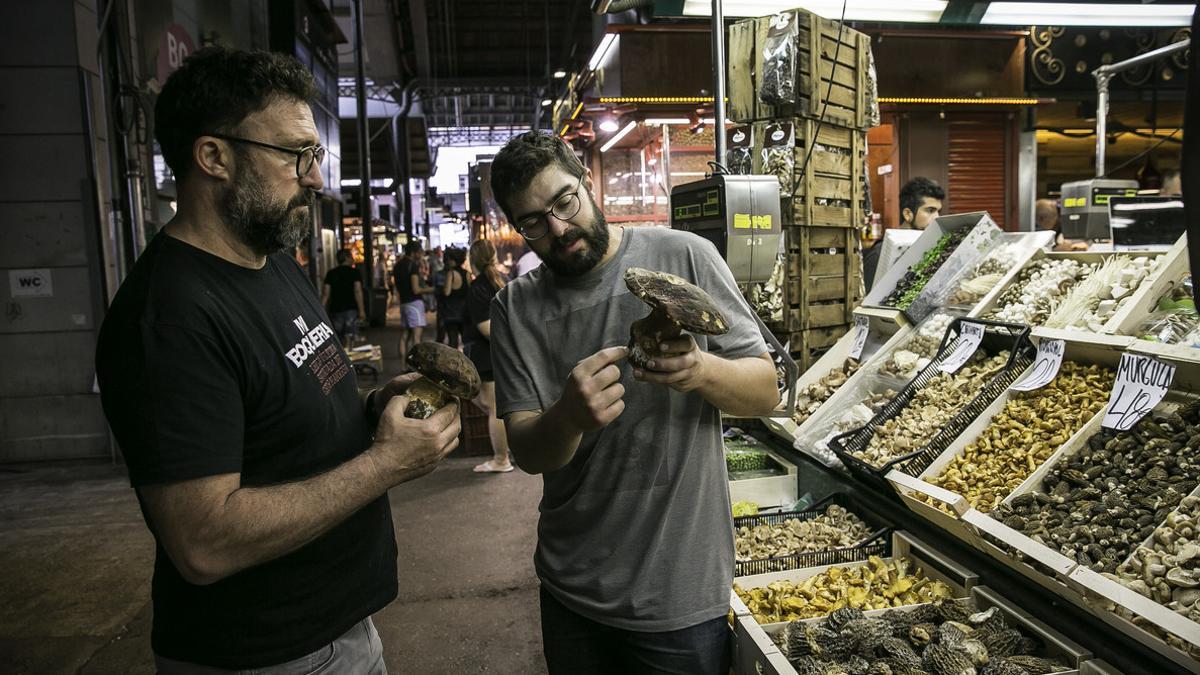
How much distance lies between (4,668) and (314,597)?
316cm

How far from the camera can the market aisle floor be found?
152 inches

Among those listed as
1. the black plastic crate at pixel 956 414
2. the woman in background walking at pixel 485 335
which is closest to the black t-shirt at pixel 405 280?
the woman in background walking at pixel 485 335

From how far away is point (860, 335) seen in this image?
4500mm

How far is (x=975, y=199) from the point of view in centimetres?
1134

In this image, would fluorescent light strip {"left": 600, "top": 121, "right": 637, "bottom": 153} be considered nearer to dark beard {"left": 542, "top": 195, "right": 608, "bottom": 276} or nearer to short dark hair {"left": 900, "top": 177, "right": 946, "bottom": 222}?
short dark hair {"left": 900, "top": 177, "right": 946, "bottom": 222}

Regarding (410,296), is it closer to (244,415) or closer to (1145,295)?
(1145,295)

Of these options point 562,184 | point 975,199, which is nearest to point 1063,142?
point 975,199

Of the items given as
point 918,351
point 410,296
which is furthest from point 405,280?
point 918,351

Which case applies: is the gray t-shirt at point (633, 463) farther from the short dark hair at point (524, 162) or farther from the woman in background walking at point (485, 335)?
the woman in background walking at point (485, 335)

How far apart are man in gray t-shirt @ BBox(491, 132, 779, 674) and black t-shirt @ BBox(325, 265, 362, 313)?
10.9 metres

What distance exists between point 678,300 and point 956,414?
2.01 metres

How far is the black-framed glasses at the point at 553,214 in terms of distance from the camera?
6.14 ft

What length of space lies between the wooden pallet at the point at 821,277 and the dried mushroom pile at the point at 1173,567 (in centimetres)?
279

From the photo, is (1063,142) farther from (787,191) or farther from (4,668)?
(4,668)
